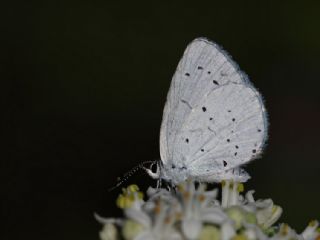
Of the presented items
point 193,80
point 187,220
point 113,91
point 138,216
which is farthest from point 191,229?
point 113,91

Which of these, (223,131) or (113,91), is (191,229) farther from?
(113,91)

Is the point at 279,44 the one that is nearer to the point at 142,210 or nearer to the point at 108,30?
the point at 108,30

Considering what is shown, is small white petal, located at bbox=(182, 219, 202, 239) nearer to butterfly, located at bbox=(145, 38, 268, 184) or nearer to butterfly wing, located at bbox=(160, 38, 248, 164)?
butterfly, located at bbox=(145, 38, 268, 184)

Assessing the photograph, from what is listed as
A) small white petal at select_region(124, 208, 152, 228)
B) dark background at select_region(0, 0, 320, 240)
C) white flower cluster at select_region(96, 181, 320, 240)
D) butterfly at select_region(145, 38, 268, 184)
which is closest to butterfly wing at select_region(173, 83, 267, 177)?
butterfly at select_region(145, 38, 268, 184)

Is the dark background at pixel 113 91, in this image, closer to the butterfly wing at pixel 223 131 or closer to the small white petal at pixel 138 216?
the butterfly wing at pixel 223 131

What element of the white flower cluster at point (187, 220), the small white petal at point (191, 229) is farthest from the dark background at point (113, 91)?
the small white petal at point (191, 229)

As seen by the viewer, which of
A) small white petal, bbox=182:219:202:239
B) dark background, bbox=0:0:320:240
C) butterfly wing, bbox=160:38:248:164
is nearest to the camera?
small white petal, bbox=182:219:202:239

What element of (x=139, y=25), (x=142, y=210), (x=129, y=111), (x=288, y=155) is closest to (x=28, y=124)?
(x=129, y=111)
